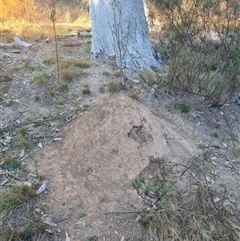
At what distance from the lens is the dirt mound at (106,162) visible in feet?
→ 8.48

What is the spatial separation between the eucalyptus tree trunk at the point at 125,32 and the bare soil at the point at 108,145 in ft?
1.58

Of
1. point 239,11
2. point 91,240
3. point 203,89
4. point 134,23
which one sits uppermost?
point 239,11

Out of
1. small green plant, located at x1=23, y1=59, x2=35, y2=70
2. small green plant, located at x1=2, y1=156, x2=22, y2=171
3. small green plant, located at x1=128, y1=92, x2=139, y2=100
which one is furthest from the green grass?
small green plant, located at x1=2, y1=156, x2=22, y2=171

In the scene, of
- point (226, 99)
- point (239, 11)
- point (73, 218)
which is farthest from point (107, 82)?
point (73, 218)

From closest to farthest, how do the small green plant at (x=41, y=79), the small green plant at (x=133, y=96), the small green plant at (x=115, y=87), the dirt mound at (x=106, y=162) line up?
the dirt mound at (x=106, y=162), the small green plant at (x=133, y=96), the small green plant at (x=115, y=87), the small green plant at (x=41, y=79)

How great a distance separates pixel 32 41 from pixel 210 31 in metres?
2.87

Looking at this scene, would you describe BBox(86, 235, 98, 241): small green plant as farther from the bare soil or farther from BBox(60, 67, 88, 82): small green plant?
BBox(60, 67, 88, 82): small green plant

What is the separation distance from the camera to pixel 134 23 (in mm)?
4629

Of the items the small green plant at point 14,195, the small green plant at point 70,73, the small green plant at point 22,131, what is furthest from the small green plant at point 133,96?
the small green plant at point 14,195

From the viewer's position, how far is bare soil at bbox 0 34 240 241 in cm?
264

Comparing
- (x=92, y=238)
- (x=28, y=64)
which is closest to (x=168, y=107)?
(x=92, y=238)

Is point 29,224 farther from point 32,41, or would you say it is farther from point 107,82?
point 32,41

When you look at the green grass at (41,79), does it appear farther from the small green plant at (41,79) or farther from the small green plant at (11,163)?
the small green plant at (11,163)

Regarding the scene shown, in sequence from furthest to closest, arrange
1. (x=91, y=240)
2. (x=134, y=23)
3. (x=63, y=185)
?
1. (x=134, y=23)
2. (x=63, y=185)
3. (x=91, y=240)
